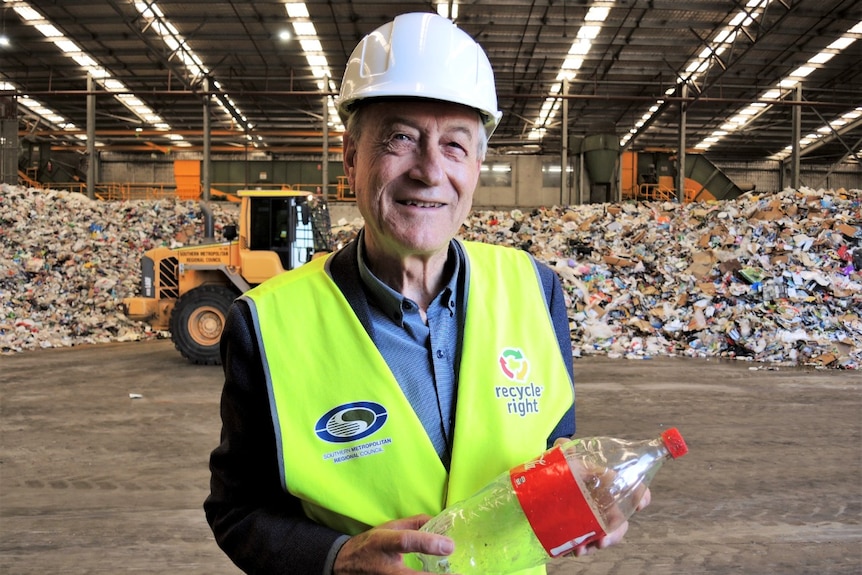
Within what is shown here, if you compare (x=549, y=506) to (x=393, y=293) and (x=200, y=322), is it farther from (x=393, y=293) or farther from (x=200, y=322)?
(x=200, y=322)

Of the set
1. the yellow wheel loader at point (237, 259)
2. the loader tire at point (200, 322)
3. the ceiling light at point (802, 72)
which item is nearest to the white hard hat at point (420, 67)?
the yellow wheel loader at point (237, 259)

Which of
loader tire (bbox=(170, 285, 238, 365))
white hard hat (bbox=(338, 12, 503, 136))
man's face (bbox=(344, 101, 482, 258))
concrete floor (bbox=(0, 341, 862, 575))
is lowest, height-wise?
concrete floor (bbox=(0, 341, 862, 575))

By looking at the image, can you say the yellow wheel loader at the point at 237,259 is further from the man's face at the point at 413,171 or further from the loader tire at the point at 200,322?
the man's face at the point at 413,171

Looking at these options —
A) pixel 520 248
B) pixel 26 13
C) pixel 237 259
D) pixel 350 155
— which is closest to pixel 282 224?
pixel 237 259

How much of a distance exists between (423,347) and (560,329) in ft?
1.21

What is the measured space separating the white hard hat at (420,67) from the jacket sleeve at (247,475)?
20.3 inches

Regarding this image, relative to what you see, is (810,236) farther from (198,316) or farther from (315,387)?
(315,387)

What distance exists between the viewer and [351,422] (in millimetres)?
1089

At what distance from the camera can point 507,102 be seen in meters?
19.8

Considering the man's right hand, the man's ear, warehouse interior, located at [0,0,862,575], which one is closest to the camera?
the man's right hand

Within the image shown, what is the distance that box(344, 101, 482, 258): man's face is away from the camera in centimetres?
116

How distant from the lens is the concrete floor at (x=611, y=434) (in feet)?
9.60

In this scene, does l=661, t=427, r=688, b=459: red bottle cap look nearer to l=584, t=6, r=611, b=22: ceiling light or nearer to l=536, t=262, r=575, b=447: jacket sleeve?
l=536, t=262, r=575, b=447: jacket sleeve

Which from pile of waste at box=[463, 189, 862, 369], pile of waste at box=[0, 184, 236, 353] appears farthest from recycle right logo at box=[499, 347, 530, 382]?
pile of waste at box=[0, 184, 236, 353]
